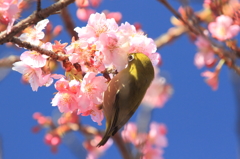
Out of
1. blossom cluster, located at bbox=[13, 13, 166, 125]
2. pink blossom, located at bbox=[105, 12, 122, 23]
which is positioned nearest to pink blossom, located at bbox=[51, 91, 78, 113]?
blossom cluster, located at bbox=[13, 13, 166, 125]

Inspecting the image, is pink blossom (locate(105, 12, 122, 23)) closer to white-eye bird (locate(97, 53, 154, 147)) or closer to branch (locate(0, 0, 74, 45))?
white-eye bird (locate(97, 53, 154, 147))

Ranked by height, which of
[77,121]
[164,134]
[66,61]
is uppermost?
[77,121]

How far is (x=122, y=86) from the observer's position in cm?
168

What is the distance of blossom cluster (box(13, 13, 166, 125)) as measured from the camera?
5.04ft

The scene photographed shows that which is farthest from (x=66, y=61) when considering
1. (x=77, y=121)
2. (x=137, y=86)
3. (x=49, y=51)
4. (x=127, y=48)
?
(x=77, y=121)

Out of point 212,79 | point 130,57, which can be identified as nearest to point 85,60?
point 130,57

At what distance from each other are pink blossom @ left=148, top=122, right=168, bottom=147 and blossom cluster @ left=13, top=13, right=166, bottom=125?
7.57ft

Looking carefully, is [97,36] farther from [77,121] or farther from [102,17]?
[77,121]

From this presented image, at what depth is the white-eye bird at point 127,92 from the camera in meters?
1.70

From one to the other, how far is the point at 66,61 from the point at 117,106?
0.41m

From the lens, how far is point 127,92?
1732mm

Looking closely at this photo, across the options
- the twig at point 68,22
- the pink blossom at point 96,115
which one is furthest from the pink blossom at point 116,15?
the pink blossom at point 96,115

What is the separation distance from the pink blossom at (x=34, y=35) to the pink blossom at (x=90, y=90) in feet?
1.02

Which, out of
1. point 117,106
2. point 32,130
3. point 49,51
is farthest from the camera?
point 32,130
